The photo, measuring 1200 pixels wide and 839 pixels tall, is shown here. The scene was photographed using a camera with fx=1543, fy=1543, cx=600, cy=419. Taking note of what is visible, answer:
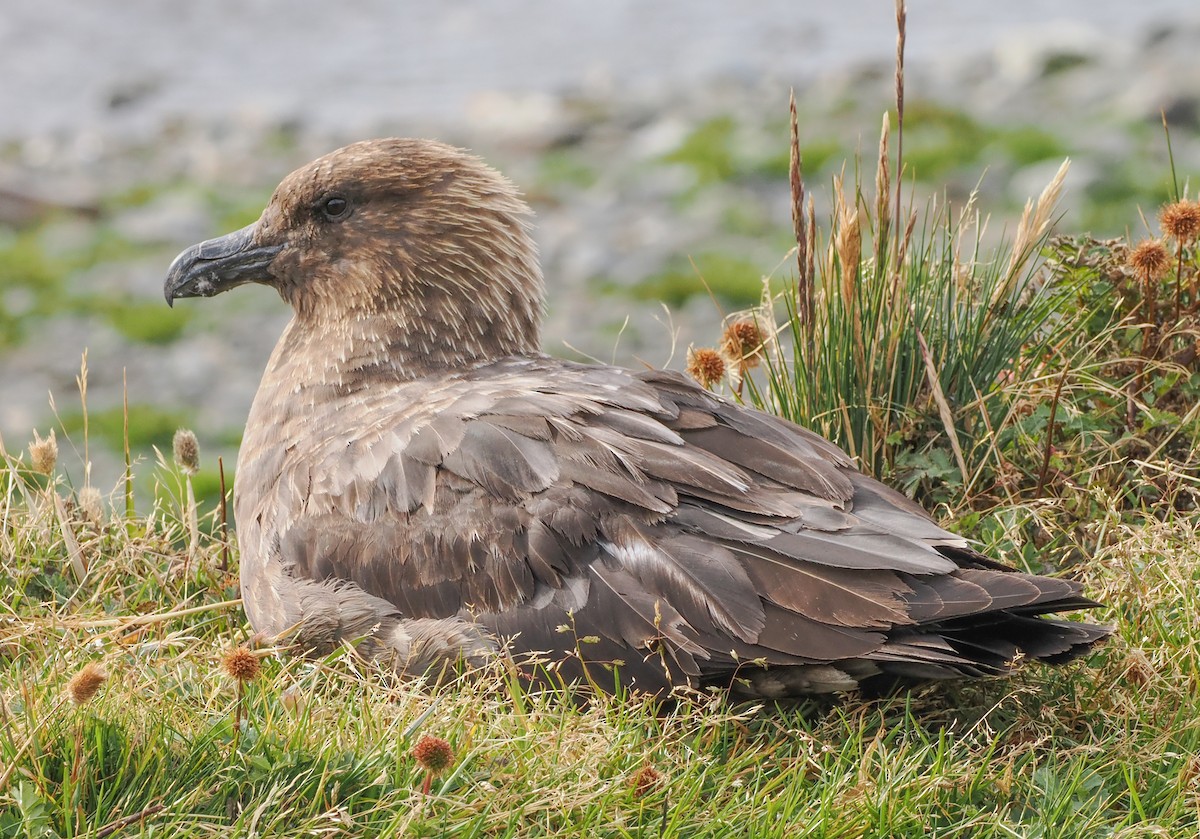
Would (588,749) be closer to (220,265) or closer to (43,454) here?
(43,454)

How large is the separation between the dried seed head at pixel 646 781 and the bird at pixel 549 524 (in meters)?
0.39

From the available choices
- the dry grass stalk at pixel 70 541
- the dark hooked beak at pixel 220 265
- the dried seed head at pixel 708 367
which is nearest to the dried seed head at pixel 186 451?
the dry grass stalk at pixel 70 541

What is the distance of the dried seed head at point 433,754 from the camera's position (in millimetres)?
3035

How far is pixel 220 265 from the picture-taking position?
504 cm

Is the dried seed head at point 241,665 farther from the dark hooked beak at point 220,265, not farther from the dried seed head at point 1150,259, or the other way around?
the dried seed head at point 1150,259

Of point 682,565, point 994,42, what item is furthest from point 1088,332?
point 994,42

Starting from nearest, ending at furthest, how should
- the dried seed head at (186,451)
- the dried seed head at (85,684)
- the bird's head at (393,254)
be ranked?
the dried seed head at (85,684), the dried seed head at (186,451), the bird's head at (393,254)

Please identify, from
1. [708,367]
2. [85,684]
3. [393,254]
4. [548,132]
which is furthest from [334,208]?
[548,132]

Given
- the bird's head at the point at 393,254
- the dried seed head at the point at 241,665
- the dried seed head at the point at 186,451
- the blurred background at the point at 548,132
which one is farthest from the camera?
the blurred background at the point at 548,132

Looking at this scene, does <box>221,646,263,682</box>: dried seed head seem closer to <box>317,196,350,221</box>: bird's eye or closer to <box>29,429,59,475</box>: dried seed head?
<box>29,429,59,475</box>: dried seed head

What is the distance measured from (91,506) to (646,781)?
2.32 metres

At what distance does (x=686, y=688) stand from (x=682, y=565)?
33 centimetres

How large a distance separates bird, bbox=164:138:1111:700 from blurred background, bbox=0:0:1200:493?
122 inches

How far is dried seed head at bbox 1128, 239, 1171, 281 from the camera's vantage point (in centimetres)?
454
